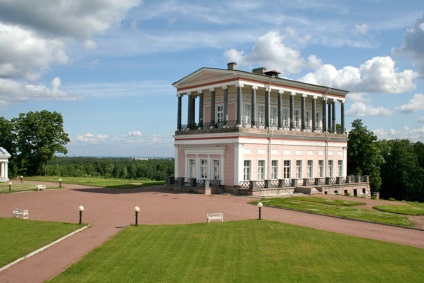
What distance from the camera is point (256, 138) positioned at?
38062 millimetres

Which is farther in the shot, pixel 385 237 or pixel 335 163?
pixel 335 163

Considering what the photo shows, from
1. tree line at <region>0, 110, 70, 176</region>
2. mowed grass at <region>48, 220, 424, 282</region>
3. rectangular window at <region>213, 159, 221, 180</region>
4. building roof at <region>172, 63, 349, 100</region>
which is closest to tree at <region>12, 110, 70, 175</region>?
tree line at <region>0, 110, 70, 176</region>

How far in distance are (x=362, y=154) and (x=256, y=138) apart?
2300cm

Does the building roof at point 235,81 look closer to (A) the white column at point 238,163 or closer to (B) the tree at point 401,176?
(A) the white column at point 238,163

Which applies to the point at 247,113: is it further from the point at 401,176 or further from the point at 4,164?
the point at 4,164

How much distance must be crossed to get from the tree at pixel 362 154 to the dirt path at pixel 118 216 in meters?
27.0

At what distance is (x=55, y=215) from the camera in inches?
940

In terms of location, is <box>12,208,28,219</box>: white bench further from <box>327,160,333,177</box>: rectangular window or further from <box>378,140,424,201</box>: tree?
<box>378,140,424,201</box>: tree

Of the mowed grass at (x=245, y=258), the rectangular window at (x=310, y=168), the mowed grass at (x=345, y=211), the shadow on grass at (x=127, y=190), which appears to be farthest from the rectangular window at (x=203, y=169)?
the mowed grass at (x=245, y=258)

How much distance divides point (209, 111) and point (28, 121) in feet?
112

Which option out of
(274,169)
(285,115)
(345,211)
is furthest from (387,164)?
(345,211)

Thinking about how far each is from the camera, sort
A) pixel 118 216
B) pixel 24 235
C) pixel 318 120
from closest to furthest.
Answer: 1. pixel 24 235
2. pixel 118 216
3. pixel 318 120

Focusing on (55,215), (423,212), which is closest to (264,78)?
(423,212)

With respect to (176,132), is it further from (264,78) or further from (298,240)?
(298,240)
